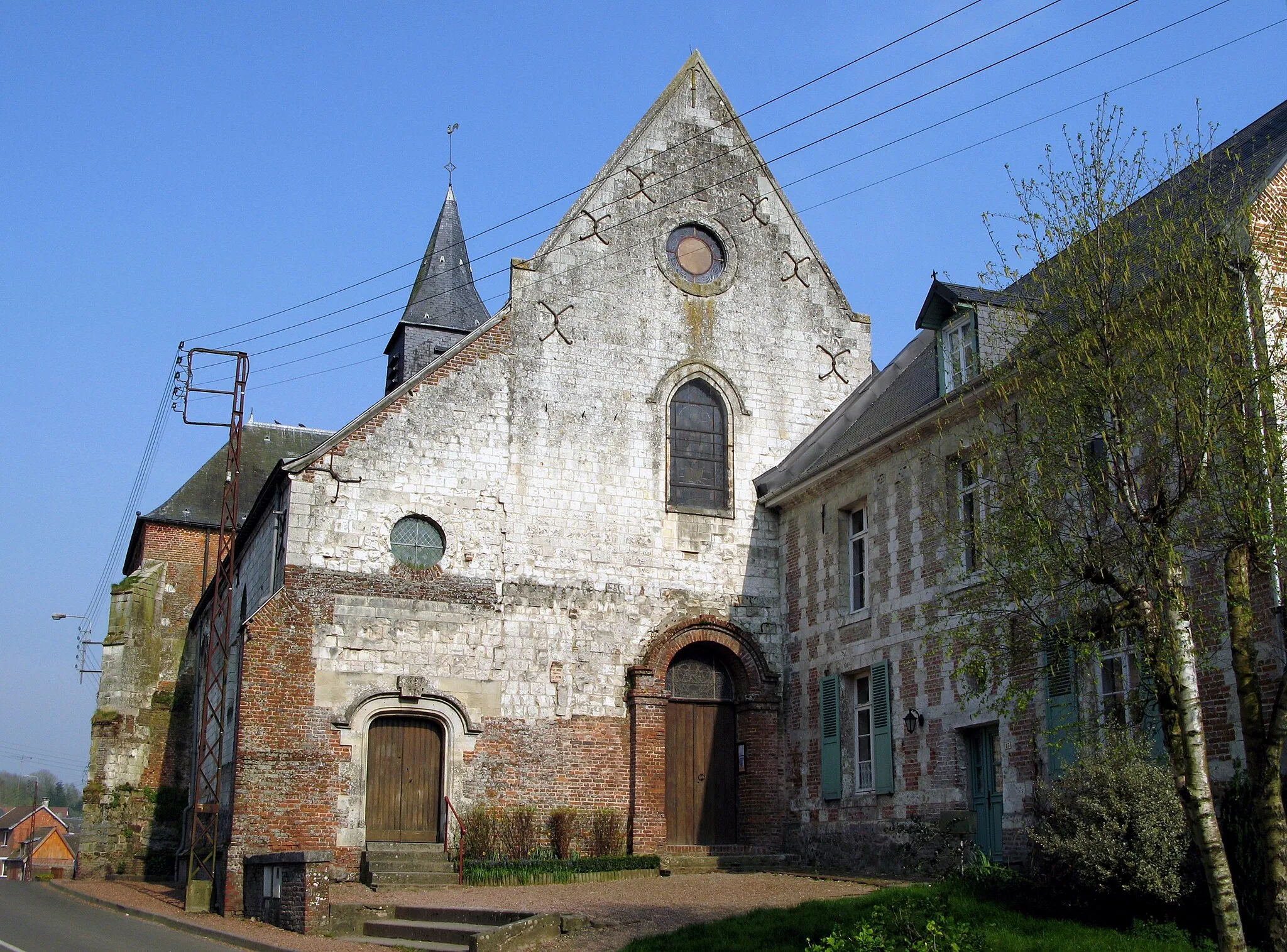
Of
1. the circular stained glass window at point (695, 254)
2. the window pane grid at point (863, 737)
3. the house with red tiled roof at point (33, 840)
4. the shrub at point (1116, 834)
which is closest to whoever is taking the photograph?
the shrub at point (1116, 834)

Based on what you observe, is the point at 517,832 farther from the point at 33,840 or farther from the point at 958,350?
the point at 33,840

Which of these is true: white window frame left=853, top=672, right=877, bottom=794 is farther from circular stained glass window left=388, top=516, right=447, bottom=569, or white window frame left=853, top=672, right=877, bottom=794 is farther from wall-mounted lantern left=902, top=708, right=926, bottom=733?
circular stained glass window left=388, top=516, right=447, bottom=569

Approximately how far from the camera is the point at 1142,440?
9625 mm

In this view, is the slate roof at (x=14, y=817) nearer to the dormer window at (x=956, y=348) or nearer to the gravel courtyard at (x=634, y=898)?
the gravel courtyard at (x=634, y=898)

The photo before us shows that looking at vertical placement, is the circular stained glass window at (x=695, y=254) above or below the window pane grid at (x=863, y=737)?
above

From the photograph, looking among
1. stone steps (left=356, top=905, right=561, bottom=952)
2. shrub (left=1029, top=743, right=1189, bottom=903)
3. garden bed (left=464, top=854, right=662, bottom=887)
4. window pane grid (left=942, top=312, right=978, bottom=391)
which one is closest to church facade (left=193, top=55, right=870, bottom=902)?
garden bed (left=464, top=854, right=662, bottom=887)

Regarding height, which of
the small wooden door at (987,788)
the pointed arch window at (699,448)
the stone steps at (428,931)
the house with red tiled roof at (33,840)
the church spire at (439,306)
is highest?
the church spire at (439,306)

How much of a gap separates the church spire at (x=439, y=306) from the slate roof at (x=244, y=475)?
11.3 feet

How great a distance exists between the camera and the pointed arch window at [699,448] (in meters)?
21.1

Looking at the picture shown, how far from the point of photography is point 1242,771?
11391mm

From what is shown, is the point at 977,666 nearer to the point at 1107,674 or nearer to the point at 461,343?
the point at 1107,674

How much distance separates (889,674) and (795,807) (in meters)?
3.20

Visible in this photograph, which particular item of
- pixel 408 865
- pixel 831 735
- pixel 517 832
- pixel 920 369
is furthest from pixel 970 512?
pixel 408 865

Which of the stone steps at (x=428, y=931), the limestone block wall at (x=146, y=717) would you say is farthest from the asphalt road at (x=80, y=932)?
the limestone block wall at (x=146, y=717)
